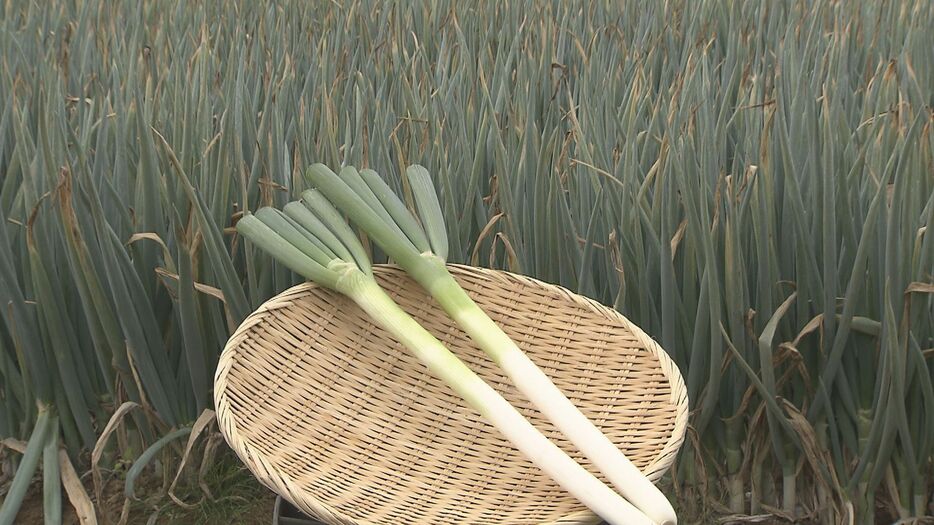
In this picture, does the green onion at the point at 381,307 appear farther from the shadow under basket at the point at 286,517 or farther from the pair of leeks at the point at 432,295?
the shadow under basket at the point at 286,517

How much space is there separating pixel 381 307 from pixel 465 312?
0.10m

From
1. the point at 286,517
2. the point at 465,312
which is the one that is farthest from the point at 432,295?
the point at 286,517

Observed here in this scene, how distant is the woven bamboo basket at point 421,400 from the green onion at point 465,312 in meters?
0.05

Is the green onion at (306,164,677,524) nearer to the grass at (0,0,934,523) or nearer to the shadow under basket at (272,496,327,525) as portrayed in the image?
the grass at (0,0,934,523)

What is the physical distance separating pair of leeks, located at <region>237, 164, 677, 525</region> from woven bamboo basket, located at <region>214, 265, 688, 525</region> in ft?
0.19

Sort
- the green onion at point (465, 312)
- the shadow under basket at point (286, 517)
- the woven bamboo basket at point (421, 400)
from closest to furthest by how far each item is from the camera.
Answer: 1. the green onion at point (465, 312)
2. the woven bamboo basket at point (421, 400)
3. the shadow under basket at point (286, 517)

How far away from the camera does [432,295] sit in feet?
3.70

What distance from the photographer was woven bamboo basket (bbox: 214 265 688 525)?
105 cm

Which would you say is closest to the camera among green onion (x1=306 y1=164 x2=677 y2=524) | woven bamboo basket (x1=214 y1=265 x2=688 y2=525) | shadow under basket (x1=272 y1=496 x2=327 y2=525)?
green onion (x1=306 y1=164 x2=677 y2=524)

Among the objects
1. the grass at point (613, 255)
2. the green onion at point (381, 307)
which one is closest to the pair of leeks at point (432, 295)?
the green onion at point (381, 307)

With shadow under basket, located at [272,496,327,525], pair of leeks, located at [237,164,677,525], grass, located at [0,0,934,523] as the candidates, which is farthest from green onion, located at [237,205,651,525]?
shadow under basket, located at [272,496,327,525]

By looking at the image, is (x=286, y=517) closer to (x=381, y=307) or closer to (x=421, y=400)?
(x=421, y=400)

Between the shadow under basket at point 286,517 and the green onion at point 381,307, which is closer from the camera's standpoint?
the green onion at point 381,307

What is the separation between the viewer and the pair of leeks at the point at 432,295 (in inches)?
37.0
